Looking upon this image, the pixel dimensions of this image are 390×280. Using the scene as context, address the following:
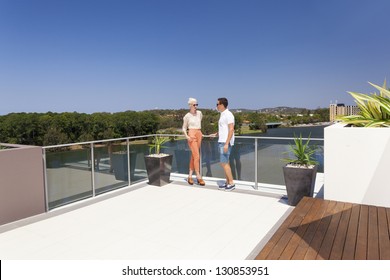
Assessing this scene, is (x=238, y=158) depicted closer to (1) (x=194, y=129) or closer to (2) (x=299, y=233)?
(1) (x=194, y=129)

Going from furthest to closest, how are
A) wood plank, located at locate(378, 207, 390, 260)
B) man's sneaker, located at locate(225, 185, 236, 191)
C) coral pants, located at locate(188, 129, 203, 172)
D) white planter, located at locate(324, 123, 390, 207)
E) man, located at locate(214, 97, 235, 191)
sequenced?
coral pants, located at locate(188, 129, 203, 172) < man's sneaker, located at locate(225, 185, 236, 191) < man, located at locate(214, 97, 235, 191) < white planter, located at locate(324, 123, 390, 207) < wood plank, located at locate(378, 207, 390, 260)

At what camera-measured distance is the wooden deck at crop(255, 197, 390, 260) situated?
200 centimetres

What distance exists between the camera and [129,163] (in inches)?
239

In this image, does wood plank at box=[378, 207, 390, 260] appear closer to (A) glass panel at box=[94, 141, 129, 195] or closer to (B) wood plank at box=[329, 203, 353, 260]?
(B) wood plank at box=[329, 203, 353, 260]

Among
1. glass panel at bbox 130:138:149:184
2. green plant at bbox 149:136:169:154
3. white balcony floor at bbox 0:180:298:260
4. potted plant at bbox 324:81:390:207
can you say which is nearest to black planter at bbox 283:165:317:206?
white balcony floor at bbox 0:180:298:260

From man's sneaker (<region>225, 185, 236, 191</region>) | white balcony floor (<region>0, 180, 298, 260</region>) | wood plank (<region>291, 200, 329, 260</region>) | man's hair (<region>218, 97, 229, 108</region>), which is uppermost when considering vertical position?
man's hair (<region>218, 97, 229, 108</region>)

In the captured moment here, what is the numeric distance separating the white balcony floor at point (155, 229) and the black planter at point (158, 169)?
0.68 m

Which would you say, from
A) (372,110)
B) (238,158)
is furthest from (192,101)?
(372,110)

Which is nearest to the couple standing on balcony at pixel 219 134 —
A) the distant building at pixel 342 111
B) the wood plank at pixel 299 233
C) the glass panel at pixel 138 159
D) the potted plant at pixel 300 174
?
the glass panel at pixel 138 159

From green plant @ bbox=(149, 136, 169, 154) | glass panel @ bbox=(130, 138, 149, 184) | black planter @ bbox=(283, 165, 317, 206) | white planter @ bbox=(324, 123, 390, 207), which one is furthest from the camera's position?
green plant @ bbox=(149, 136, 169, 154)

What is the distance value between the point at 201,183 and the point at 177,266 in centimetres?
325

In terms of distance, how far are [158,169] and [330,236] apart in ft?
13.3

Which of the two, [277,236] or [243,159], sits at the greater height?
[243,159]

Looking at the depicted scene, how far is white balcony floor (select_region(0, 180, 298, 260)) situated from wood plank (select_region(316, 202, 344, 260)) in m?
0.87
